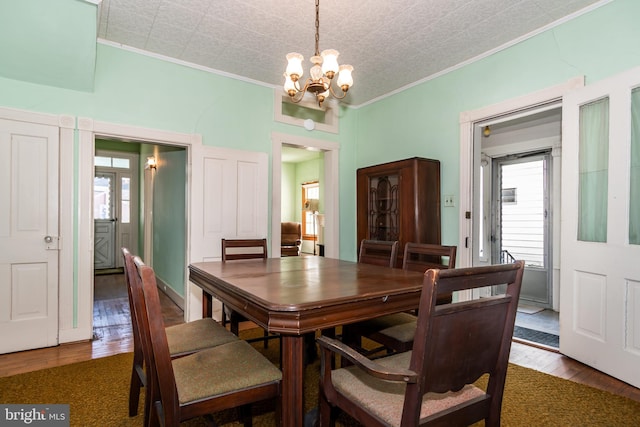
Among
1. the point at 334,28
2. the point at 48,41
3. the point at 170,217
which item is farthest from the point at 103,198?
the point at 334,28

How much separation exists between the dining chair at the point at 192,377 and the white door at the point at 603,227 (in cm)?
246

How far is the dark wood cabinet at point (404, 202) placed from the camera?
11.8 ft

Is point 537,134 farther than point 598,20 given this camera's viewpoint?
Yes

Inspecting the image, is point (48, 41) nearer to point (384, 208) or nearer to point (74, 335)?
point (74, 335)

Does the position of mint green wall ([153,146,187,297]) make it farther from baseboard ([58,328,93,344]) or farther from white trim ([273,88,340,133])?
white trim ([273,88,340,133])

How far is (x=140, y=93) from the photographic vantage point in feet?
11.2

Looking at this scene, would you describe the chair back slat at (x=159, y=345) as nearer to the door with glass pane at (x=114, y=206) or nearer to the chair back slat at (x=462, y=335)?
the chair back slat at (x=462, y=335)

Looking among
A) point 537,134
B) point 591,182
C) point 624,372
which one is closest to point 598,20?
point 591,182

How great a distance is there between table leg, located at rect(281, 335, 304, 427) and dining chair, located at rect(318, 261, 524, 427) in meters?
0.10

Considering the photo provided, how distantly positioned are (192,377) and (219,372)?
0.36 ft

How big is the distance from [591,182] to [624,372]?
137cm

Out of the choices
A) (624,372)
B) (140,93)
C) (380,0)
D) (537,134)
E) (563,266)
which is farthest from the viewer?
(537,134)

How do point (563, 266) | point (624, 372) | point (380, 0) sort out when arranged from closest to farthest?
point (624, 372) → point (380, 0) → point (563, 266)

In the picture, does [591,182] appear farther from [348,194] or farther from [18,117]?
[18,117]
